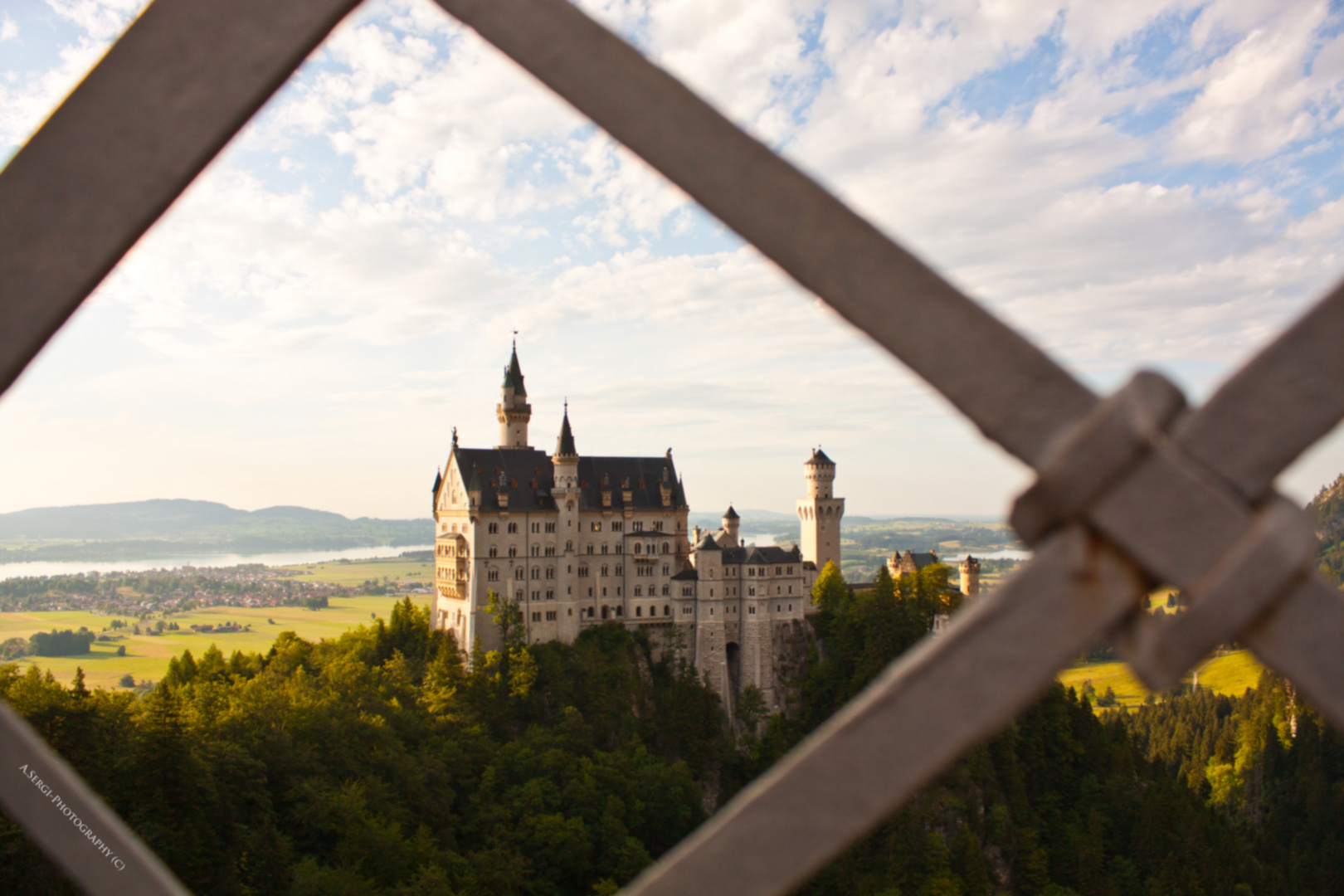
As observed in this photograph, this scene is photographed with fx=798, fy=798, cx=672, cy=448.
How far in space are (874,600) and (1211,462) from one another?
6272 cm

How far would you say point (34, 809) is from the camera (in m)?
1.95

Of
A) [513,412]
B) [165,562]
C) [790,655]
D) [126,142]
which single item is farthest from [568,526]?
[165,562]

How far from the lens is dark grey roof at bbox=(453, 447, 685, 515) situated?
54594 mm

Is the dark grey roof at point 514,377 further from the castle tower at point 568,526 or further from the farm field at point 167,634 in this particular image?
the farm field at point 167,634

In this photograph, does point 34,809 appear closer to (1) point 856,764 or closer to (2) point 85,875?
→ (2) point 85,875

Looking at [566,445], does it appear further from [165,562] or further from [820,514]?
[165,562]

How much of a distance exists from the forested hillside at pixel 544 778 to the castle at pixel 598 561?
2.02 metres

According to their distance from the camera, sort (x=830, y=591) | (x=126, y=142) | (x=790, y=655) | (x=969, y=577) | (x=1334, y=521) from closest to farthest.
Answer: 1. (x=126, y=142)
2. (x=790, y=655)
3. (x=830, y=591)
4. (x=969, y=577)
5. (x=1334, y=521)

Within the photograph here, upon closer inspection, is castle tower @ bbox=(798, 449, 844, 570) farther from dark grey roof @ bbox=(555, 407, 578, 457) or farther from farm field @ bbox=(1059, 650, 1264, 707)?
farm field @ bbox=(1059, 650, 1264, 707)

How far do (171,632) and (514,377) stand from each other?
1634 inches

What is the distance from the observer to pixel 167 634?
7244 centimetres

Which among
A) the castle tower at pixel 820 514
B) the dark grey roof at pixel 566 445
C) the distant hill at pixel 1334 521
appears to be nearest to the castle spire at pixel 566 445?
the dark grey roof at pixel 566 445

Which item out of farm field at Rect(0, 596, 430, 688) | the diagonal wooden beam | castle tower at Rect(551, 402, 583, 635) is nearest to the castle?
castle tower at Rect(551, 402, 583, 635)

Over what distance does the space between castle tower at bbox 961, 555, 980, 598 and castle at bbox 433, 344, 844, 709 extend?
2097cm
